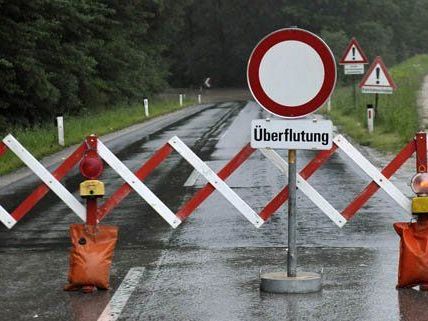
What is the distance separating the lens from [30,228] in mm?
10492

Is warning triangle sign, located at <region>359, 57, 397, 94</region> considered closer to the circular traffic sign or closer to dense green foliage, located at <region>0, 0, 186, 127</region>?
dense green foliage, located at <region>0, 0, 186, 127</region>

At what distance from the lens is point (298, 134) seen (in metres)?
6.94

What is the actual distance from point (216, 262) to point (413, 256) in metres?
2.04

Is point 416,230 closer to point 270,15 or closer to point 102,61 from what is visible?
point 102,61

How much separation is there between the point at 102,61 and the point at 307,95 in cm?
3900

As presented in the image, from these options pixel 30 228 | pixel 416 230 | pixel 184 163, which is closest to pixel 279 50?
pixel 416 230

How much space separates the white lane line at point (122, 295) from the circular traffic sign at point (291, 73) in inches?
76.4

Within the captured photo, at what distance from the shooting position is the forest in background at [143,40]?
27781 mm

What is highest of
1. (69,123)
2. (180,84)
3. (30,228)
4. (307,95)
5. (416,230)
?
(307,95)

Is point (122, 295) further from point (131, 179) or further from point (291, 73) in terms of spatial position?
point (291, 73)

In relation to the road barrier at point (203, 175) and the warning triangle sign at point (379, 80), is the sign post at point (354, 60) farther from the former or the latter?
the road barrier at point (203, 175)

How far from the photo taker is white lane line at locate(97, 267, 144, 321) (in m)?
6.48

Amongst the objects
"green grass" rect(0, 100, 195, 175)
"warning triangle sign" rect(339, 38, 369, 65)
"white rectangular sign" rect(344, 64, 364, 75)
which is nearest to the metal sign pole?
"green grass" rect(0, 100, 195, 175)

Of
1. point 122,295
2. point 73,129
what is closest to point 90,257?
point 122,295
